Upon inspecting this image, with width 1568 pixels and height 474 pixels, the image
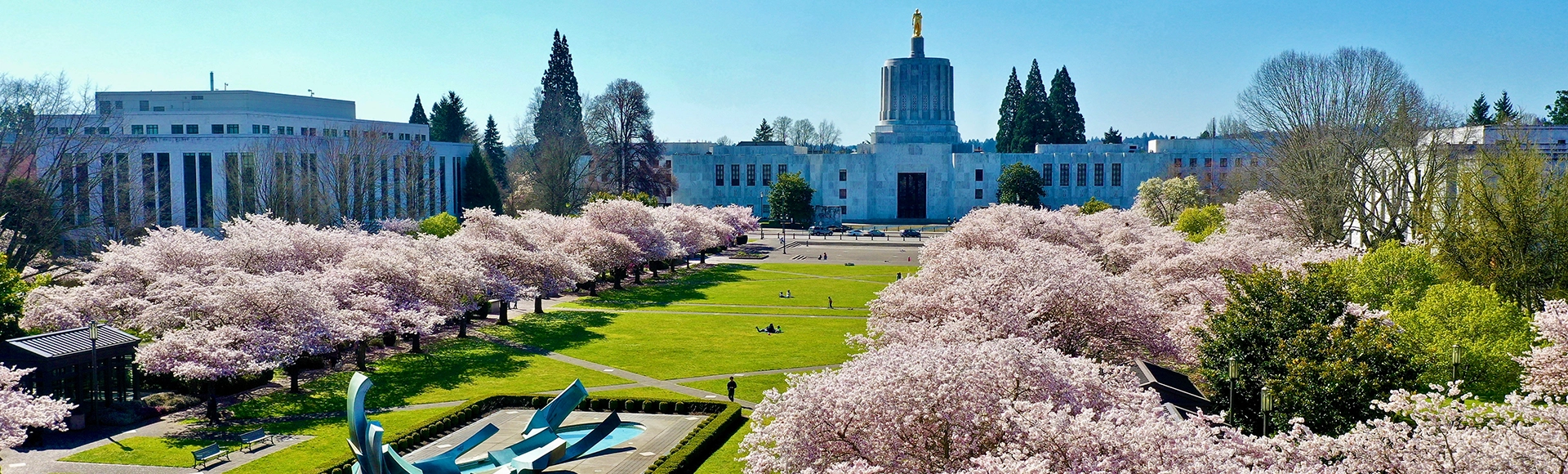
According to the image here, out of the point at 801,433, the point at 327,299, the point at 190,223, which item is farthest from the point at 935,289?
the point at 190,223

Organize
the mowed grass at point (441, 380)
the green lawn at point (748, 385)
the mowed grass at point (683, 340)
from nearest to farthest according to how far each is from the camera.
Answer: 1. the mowed grass at point (441, 380)
2. the green lawn at point (748, 385)
3. the mowed grass at point (683, 340)

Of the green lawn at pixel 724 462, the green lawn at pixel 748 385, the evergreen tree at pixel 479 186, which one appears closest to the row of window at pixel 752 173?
the evergreen tree at pixel 479 186

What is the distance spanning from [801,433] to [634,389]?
65.5 feet

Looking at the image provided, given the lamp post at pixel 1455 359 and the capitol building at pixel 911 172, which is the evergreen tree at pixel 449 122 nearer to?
the capitol building at pixel 911 172

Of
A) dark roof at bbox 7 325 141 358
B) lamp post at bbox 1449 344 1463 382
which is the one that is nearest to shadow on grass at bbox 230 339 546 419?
dark roof at bbox 7 325 141 358

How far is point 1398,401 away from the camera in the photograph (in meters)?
15.0

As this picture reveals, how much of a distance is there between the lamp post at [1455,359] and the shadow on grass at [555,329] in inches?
1252

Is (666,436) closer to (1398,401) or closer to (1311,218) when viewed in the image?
(1398,401)

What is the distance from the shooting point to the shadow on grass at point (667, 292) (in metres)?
59.6

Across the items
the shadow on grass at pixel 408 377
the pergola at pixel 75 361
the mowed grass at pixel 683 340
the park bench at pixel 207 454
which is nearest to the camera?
the park bench at pixel 207 454

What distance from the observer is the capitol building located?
128 metres

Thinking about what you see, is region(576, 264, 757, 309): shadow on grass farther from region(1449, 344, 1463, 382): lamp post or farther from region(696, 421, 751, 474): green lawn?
region(1449, 344, 1463, 382): lamp post

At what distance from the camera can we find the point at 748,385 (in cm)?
3775

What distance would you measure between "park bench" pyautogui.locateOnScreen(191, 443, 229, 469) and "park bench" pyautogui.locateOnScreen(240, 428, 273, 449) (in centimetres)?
74
